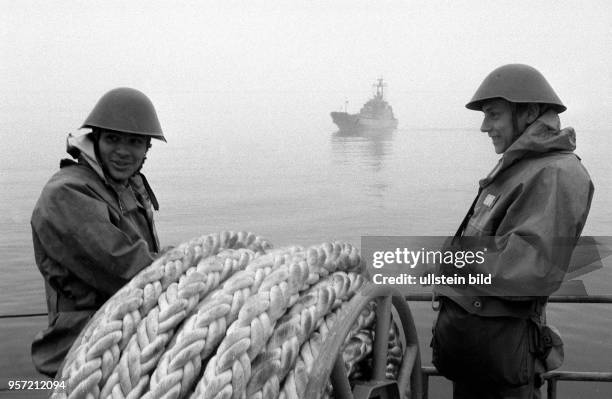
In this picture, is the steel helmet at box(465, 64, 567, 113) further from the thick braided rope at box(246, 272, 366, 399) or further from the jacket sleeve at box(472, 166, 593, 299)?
the thick braided rope at box(246, 272, 366, 399)

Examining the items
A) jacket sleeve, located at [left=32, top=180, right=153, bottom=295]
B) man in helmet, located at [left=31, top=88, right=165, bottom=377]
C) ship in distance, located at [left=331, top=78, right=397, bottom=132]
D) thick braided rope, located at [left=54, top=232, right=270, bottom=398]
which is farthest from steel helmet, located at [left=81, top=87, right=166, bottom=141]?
ship in distance, located at [left=331, top=78, right=397, bottom=132]

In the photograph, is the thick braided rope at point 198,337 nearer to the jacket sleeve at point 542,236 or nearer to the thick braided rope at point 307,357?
the thick braided rope at point 307,357

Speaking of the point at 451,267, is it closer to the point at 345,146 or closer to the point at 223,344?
the point at 223,344

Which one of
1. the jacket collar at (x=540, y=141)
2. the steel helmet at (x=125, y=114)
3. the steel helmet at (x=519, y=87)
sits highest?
the steel helmet at (x=519, y=87)

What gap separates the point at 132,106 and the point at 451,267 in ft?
5.24

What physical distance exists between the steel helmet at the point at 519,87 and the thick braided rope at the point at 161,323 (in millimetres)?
1527

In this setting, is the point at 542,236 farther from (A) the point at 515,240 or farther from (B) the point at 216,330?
(B) the point at 216,330

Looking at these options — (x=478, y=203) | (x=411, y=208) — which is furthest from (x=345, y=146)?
(x=478, y=203)

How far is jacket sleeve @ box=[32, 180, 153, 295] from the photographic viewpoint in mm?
2422

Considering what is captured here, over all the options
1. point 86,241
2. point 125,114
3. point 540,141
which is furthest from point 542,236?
point 125,114

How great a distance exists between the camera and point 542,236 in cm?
240

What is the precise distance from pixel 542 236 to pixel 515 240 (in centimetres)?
10

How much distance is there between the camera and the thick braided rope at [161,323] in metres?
1.53

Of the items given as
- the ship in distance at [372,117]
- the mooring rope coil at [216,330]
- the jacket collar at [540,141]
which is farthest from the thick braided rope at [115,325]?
the ship in distance at [372,117]
